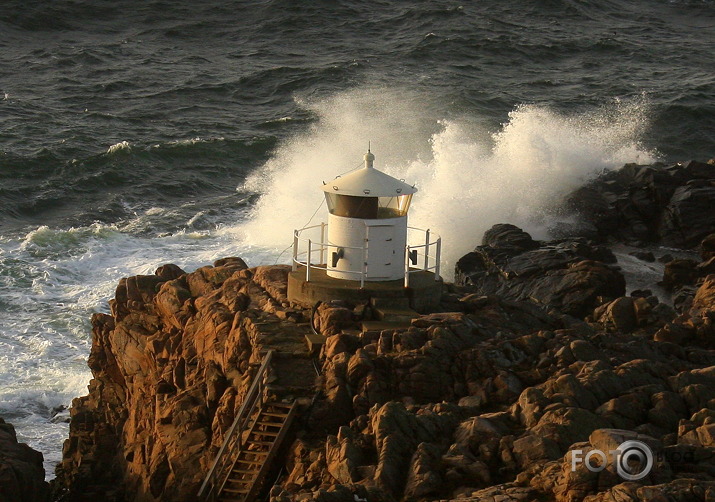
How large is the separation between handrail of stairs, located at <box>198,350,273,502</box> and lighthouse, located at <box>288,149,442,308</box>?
2031 mm

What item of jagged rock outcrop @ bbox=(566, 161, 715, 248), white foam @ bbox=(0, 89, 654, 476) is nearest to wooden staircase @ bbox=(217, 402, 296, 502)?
white foam @ bbox=(0, 89, 654, 476)

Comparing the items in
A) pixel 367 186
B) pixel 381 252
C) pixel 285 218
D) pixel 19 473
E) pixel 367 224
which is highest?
pixel 367 186

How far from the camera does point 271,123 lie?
34.9 metres

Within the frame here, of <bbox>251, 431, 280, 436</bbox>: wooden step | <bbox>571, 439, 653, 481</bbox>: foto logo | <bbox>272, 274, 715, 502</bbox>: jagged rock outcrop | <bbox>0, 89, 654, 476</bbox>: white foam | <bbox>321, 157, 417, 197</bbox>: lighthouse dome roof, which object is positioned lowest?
<bbox>0, 89, 654, 476</bbox>: white foam

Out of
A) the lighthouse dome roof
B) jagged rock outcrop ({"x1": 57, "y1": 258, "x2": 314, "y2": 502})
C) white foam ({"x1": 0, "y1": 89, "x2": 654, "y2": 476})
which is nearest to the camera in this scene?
jagged rock outcrop ({"x1": 57, "y1": 258, "x2": 314, "y2": 502})

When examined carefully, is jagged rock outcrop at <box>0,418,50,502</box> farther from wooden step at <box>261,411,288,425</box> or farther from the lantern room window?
the lantern room window

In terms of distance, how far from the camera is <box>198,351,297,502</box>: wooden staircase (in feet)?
36.8

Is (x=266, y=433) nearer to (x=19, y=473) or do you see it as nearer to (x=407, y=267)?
(x=19, y=473)

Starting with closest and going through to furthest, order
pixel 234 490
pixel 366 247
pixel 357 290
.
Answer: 1. pixel 234 490
2. pixel 357 290
3. pixel 366 247

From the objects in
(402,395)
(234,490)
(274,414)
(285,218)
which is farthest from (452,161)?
(234,490)

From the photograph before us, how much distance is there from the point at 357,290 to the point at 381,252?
533 mm

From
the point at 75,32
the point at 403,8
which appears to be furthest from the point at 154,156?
the point at 403,8

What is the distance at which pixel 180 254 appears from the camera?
2405 centimetres

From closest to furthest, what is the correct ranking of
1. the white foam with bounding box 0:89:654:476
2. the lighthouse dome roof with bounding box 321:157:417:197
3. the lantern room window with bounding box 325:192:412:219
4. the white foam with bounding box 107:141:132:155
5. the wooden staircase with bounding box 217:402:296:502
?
the wooden staircase with bounding box 217:402:296:502 → the lighthouse dome roof with bounding box 321:157:417:197 → the lantern room window with bounding box 325:192:412:219 → the white foam with bounding box 0:89:654:476 → the white foam with bounding box 107:141:132:155
